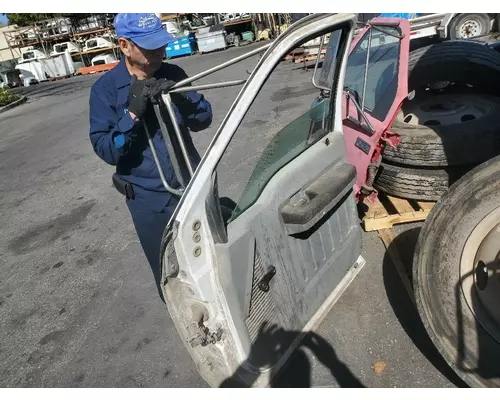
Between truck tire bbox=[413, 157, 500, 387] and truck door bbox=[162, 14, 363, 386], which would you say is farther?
truck tire bbox=[413, 157, 500, 387]

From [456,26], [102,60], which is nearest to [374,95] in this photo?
[456,26]

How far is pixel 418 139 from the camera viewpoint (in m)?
2.78

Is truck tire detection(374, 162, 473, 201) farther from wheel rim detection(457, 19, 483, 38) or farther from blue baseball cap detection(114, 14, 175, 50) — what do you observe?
wheel rim detection(457, 19, 483, 38)

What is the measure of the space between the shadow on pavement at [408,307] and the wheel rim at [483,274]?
444mm

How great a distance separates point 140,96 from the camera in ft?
5.74

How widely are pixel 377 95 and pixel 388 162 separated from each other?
52cm

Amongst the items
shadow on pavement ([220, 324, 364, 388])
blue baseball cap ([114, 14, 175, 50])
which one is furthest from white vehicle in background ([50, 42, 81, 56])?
shadow on pavement ([220, 324, 364, 388])

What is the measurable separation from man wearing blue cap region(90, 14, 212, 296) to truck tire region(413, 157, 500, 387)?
1.38m

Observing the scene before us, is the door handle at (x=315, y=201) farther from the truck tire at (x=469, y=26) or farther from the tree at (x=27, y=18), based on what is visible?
the tree at (x=27, y=18)

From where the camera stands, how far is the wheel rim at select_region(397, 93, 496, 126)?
10.1 ft

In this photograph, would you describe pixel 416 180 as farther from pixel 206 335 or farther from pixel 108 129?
pixel 108 129

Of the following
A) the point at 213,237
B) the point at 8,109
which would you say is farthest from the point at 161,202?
the point at 8,109

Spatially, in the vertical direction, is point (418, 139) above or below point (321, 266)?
above

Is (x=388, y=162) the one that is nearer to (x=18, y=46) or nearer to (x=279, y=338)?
(x=279, y=338)
